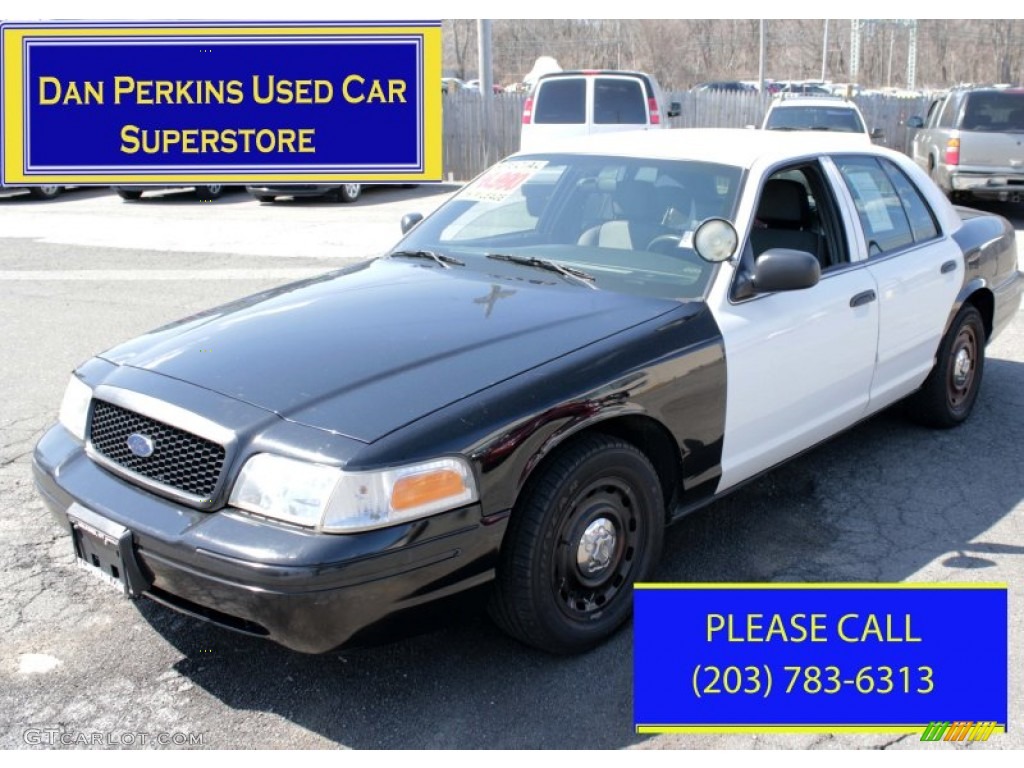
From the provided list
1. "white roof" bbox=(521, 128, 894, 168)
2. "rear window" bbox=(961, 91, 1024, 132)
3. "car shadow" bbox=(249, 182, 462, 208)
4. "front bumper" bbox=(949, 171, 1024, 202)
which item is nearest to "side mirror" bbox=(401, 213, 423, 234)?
"white roof" bbox=(521, 128, 894, 168)

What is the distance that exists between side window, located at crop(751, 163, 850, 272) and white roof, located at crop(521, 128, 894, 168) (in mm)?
142

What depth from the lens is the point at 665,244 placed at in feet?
13.8

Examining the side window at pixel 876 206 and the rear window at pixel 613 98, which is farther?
the rear window at pixel 613 98

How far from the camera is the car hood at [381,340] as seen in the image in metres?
3.14

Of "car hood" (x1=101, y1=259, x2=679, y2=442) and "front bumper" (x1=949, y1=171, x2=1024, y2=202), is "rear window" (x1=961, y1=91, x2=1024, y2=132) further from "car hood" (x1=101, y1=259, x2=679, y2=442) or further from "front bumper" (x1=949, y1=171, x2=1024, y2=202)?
"car hood" (x1=101, y1=259, x2=679, y2=442)

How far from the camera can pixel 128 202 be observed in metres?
17.2

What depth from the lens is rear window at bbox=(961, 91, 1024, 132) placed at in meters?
14.3

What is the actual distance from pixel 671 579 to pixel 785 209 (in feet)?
6.14

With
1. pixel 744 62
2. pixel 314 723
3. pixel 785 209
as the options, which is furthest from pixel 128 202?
pixel 744 62

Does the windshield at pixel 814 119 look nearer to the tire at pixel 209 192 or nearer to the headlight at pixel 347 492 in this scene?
the tire at pixel 209 192

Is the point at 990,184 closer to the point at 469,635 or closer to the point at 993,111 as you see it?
the point at 993,111

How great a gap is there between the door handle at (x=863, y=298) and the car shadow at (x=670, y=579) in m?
0.91

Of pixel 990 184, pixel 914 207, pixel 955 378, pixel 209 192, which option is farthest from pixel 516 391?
pixel 209 192

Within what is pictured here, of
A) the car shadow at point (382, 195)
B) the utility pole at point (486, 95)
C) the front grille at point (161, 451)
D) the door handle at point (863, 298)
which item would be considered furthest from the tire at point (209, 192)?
→ the front grille at point (161, 451)
